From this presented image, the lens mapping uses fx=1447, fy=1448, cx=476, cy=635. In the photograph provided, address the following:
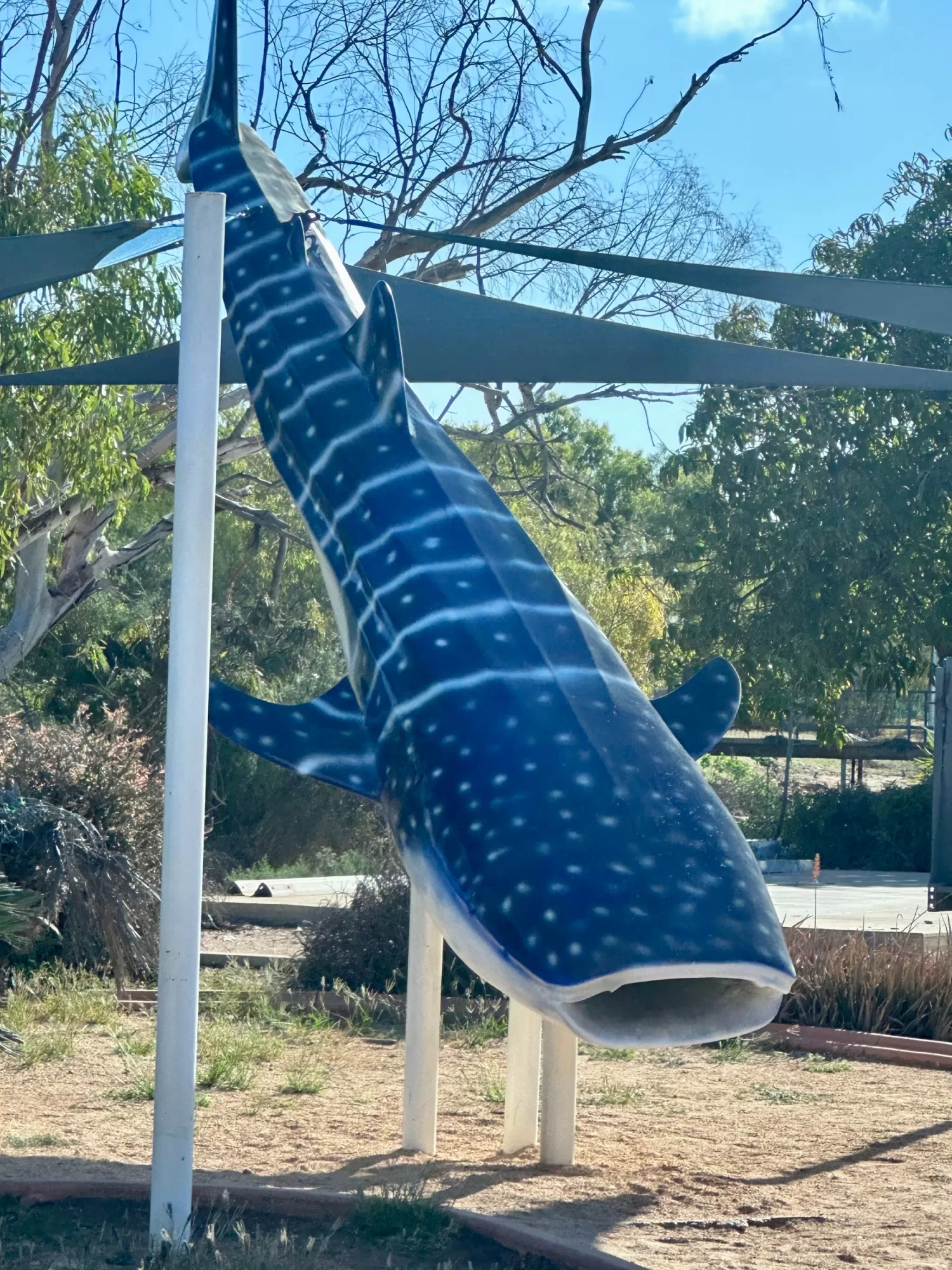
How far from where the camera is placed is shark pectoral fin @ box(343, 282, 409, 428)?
4688 millimetres

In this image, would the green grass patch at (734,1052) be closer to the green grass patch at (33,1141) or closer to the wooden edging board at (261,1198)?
the wooden edging board at (261,1198)

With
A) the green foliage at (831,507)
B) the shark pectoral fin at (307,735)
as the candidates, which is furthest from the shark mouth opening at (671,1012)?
the green foliage at (831,507)

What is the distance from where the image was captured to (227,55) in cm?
629

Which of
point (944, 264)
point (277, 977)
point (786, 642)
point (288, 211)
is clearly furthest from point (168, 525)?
point (944, 264)

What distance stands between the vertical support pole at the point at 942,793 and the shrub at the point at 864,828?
9419mm

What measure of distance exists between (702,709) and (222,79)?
3.48 m

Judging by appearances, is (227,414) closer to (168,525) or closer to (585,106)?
(168,525)

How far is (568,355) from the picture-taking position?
5887 mm

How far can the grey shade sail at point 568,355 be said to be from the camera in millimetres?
5625

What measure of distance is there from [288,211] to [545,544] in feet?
84.6

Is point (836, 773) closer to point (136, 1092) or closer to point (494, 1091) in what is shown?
point (494, 1091)

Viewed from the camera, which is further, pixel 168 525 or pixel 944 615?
pixel 944 615

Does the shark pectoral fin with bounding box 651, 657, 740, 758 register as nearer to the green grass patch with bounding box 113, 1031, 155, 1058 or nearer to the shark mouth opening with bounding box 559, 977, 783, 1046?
the shark mouth opening with bounding box 559, 977, 783, 1046

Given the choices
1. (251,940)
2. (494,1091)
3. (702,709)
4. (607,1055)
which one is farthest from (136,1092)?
(251,940)
